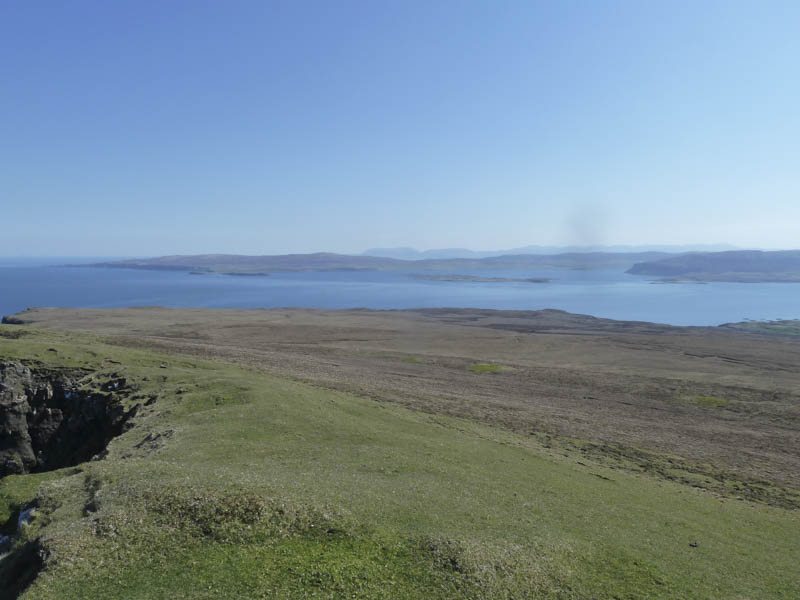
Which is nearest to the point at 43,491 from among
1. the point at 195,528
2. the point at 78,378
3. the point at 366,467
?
the point at 195,528

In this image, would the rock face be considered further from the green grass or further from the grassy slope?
the green grass

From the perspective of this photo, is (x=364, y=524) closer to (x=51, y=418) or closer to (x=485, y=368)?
(x=51, y=418)

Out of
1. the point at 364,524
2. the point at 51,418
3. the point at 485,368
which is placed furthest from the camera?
the point at 485,368

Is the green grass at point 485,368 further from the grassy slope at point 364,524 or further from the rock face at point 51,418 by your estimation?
the rock face at point 51,418

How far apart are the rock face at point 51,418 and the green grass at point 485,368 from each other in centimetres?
3856

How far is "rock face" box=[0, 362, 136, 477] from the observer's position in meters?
26.0

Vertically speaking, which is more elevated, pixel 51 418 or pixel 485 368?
pixel 51 418

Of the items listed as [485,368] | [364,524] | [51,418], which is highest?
[364,524]

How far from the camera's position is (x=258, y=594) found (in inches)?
404

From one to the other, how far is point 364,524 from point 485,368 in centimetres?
4767

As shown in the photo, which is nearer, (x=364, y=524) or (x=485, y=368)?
(x=364, y=524)

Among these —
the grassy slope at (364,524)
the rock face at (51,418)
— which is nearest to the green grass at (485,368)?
the grassy slope at (364,524)

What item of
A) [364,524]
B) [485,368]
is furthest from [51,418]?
[485,368]

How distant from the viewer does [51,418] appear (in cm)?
2831
